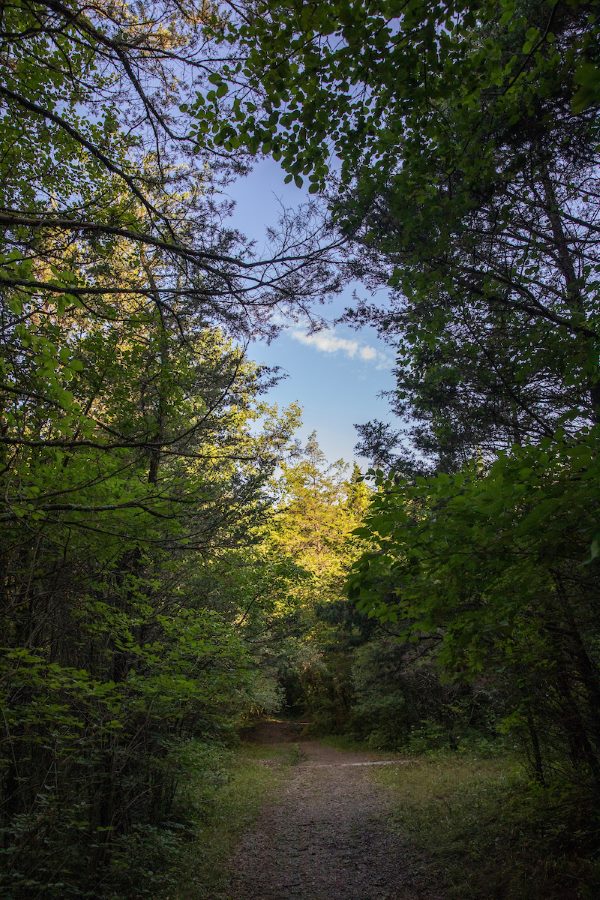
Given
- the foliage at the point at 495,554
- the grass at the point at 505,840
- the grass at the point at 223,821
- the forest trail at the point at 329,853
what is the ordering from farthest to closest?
the grass at the point at 223,821 → the forest trail at the point at 329,853 → the grass at the point at 505,840 → the foliage at the point at 495,554

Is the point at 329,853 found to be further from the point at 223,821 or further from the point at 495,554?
the point at 495,554

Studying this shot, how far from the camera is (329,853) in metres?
7.29

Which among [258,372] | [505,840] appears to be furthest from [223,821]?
[258,372]

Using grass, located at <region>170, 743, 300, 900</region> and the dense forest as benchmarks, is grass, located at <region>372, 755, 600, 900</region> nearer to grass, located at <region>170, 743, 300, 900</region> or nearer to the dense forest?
the dense forest

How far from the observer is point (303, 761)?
1847 cm

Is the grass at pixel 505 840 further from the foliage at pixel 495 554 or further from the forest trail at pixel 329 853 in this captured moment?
the foliage at pixel 495 554

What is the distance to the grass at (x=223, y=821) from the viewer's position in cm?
605

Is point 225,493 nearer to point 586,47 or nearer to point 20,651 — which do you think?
point 20,651

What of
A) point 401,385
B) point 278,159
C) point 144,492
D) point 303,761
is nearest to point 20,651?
point 144,492

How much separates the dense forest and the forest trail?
1.23 metres

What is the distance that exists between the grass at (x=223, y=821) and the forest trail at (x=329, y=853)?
22 cm

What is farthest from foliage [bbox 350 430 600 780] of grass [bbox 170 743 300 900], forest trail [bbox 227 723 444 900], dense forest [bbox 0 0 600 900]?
grass [bbox 170 743 300 900]

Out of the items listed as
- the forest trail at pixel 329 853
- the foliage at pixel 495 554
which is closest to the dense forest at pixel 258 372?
the foliage at pixel 495 554

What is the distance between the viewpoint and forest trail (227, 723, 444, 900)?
5.85 meters
